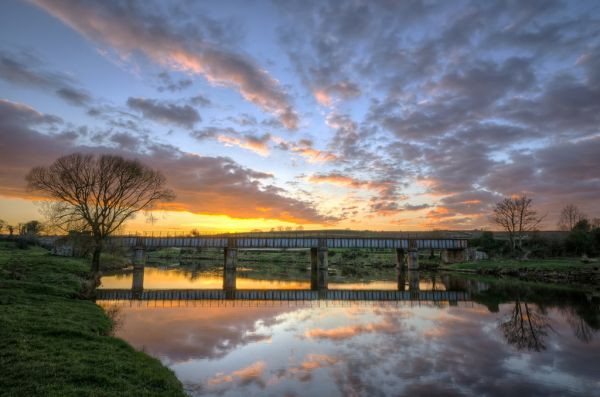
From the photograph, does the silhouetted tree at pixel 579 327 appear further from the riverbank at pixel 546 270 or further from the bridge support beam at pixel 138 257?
the bridge support beam at pixel 138 257

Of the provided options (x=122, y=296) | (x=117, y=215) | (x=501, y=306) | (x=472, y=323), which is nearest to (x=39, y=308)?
(x=122, y=296)

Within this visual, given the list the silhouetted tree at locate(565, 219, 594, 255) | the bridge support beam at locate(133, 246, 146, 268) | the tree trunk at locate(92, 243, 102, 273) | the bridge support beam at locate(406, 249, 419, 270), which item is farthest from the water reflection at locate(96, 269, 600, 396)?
the silhouetted tree at locate(565, 219, 594, 255)

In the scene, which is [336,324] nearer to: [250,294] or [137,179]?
[250,294]

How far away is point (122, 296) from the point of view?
38500mm

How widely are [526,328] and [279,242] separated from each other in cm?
6651

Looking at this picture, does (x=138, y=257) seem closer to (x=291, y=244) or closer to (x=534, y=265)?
(x=291, y=244)

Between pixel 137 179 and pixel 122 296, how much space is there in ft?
65.2

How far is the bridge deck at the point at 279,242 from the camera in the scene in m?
82.6

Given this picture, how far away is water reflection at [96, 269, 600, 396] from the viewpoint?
14688 millimetres

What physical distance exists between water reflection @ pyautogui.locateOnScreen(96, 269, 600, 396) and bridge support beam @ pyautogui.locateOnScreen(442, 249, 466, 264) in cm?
6337

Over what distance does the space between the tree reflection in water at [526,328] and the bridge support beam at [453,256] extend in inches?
2643

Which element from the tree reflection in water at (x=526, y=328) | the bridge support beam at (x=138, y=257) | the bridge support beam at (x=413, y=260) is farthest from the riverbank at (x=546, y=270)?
the bridge support beam at (x=138, y=257)

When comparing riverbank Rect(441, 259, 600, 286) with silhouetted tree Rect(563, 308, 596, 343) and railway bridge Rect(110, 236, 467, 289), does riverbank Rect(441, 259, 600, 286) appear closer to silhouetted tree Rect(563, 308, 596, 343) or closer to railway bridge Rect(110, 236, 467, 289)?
railway bridge Rect(110, 236, 467, 289)

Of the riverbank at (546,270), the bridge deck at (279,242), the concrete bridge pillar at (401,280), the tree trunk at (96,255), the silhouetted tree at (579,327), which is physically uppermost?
the bridge deck at (279,242)
